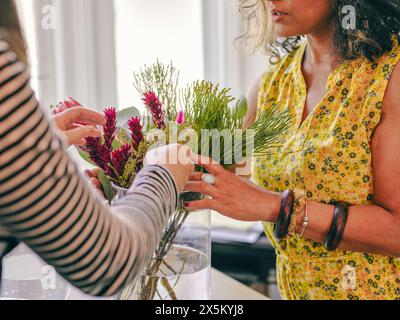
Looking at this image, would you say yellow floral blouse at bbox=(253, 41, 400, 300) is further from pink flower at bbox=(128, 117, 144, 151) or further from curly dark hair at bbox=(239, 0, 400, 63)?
pink flower at bbox=(128, 117, 144, 151)

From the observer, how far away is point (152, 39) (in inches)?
87.7

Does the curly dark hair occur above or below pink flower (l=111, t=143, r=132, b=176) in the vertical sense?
above

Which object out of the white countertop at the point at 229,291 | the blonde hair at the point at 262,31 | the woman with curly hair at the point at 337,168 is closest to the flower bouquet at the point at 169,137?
the woman with curly hair at the point at 337,168

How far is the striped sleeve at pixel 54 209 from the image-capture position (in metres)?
0.48

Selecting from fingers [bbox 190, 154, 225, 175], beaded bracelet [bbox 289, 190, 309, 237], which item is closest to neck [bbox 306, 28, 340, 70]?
beaded bracelet [bbox 289, 190, 309, 237]

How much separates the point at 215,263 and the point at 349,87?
3.73ft

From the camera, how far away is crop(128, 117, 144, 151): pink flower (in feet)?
2.54

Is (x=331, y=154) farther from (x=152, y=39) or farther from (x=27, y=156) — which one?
(x=152, y=39)

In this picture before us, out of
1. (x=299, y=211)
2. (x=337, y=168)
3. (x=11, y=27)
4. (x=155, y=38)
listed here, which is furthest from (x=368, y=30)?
(x=155, y=38)

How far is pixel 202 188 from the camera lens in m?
0.89

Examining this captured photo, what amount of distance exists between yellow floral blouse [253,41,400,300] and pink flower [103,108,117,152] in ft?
1.26

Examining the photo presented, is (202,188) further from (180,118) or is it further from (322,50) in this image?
(322,50)

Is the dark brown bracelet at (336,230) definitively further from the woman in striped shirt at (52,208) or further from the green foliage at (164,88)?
the woman in striped shirt at (52,208)

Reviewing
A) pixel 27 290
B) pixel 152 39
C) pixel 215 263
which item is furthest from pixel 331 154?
pixel 152 39
